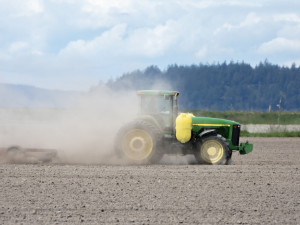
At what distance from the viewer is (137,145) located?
42.4 feet

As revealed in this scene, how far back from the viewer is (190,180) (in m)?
10.4

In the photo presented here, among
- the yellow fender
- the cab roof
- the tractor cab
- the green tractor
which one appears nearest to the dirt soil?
the green tractor

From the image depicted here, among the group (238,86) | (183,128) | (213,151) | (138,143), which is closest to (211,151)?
(213,151)

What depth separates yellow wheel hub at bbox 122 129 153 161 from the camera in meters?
12.9

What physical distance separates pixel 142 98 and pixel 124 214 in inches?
238

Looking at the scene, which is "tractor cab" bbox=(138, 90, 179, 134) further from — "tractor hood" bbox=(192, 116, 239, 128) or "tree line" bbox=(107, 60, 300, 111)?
"tree line" bbox=(107, 60, 300, 111)

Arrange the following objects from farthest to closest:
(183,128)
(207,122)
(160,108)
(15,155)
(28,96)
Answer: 1. (28,96)
2. (15,155)
3. (207,122)
4. (160,108)
5. (183,128)

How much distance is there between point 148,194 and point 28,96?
641 inches

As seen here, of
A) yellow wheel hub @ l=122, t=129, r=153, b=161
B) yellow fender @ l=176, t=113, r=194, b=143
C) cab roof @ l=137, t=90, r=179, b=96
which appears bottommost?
yellow wheel hub @ l=122, t=129, r=153, b=161

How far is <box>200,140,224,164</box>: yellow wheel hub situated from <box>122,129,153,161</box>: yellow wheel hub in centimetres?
150

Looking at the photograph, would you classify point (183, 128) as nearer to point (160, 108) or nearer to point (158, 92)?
point (160, 108)

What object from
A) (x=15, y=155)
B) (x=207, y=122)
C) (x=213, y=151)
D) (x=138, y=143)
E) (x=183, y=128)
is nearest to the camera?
(x=183, y=128)

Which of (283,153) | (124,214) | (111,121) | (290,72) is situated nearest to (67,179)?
(124,214)

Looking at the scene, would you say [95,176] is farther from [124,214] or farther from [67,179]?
[124,214]
